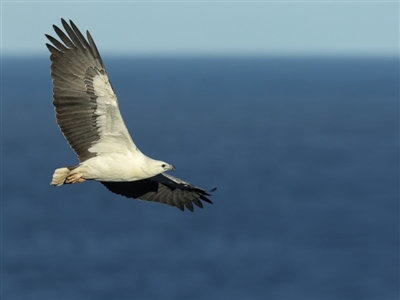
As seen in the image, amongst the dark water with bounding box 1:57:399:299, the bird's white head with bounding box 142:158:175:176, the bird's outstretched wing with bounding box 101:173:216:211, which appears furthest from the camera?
the dark water with bounding box 1:57:399:299

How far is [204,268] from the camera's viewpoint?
179 feet

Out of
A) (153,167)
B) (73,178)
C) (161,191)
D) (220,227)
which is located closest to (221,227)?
(220,227)

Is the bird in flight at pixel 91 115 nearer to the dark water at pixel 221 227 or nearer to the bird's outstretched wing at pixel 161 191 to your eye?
the bird's outstretched wing at pixel 161 191

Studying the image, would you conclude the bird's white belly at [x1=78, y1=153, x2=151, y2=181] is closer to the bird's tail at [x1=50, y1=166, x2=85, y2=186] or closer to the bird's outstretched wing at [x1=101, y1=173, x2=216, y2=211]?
the bird's tail at [x1=50, y1=166, x2=85, y2=186]

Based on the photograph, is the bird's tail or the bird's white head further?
the bird's tail

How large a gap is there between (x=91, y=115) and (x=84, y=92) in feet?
1.29

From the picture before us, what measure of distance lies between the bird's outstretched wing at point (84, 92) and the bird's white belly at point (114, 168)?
0.17 metres

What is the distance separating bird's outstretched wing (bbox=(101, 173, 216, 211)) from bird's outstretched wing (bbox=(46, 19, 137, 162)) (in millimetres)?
2492

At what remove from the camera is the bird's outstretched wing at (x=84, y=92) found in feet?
50.9

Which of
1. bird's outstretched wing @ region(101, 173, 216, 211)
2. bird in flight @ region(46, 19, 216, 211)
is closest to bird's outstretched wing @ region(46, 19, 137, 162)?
bird in flight @ region(46, 19, 216, 211)

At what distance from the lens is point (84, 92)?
15.6m

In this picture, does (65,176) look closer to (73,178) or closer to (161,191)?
(73,178)

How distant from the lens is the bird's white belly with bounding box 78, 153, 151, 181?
1559 cm

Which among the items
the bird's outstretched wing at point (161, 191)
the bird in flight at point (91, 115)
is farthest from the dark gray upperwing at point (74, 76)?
the bird's outstretched wing at point (161, 191)
